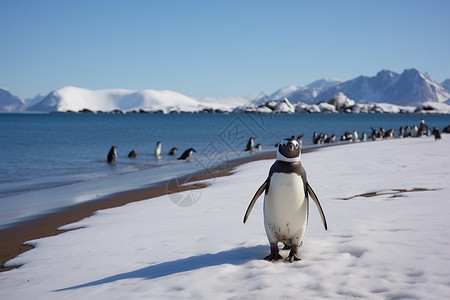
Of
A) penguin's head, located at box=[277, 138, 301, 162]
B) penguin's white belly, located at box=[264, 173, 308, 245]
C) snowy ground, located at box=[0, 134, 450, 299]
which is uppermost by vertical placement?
penguin's head, located at box=[277, 138, 301, 162]

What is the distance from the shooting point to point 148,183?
1430cm

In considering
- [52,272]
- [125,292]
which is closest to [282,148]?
[125,292]

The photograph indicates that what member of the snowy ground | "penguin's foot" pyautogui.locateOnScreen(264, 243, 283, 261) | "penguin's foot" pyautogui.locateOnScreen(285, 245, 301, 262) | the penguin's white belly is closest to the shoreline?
the snowy ground

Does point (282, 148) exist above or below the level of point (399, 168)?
above

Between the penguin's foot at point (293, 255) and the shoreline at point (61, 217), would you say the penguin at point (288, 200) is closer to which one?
the penguin's foot at point (293, 255)

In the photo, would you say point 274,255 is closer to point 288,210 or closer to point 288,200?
point 288,210

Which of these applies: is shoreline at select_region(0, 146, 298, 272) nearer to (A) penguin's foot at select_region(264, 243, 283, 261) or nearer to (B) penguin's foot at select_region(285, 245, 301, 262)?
(A) penguin's foot at select_region(264, 243, 283, 261)

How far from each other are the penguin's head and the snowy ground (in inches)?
43.8

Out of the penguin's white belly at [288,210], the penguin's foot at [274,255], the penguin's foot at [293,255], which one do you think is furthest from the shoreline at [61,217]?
the penguin's foot at [293,255]

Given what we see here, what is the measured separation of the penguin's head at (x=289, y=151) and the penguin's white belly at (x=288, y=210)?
19 cm

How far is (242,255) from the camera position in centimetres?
511

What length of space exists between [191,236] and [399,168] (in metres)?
7.46

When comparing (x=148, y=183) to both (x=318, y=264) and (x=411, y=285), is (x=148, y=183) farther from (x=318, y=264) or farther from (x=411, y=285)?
(x=411, y=285)

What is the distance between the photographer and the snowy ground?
4012 millimetres
